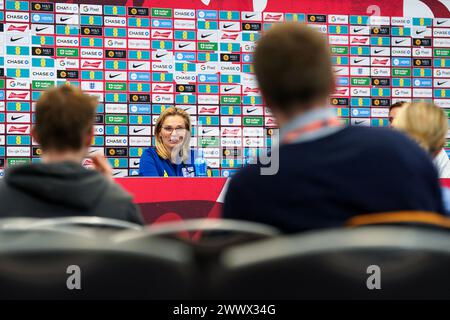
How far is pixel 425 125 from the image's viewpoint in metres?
2.18

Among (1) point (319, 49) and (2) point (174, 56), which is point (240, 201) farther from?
(2) point (174, 56)

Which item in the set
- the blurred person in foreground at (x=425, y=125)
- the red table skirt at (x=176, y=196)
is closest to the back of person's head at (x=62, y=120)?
the blurred person in foreground at (x=425, y=125)

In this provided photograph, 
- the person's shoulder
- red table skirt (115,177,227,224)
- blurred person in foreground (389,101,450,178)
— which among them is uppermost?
blurred person in foreground (389,101,450,178)

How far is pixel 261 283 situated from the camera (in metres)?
0.83

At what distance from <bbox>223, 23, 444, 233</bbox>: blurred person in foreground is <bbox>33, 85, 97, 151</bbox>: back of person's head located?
52 cm

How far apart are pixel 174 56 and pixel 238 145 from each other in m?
1.00

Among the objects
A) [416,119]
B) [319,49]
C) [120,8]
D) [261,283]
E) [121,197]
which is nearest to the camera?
[261,283]

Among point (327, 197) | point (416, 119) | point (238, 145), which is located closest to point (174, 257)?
point (327, 197)

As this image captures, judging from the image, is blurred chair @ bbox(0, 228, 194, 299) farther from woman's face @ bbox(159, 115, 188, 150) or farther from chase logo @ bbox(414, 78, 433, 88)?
chase logo @ bbox(414, 78, 433, 88)

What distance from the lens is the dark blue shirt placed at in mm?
4461

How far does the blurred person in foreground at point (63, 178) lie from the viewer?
1.45 meters

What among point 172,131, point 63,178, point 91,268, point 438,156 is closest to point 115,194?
point 63,178

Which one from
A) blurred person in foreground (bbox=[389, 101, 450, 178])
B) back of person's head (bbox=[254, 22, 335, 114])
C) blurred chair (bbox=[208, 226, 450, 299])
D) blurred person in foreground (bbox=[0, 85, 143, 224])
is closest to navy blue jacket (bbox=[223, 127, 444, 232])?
back of person's head (bbox=[254, 22, 335, 114])
